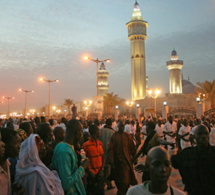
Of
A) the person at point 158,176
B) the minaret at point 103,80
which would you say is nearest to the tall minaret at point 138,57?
the minaret at point 103,80

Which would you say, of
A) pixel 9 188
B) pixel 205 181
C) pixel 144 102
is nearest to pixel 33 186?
pixel 9 188

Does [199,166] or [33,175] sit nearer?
[33,175]

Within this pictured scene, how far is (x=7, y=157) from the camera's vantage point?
8.55 feet

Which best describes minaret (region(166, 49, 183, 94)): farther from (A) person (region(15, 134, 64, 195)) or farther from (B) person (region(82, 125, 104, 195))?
(A) person (region(15, 134, 64, 195))

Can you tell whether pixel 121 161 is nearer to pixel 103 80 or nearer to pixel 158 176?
pixel 158 176

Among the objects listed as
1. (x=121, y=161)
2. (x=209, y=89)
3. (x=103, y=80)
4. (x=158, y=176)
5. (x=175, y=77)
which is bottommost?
(x=121, y=161)

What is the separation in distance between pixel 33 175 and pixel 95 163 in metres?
2.12

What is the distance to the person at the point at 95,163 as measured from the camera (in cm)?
427

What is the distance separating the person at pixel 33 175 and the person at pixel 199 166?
154 cm

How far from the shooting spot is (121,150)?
4.94m

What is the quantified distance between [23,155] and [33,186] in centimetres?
36

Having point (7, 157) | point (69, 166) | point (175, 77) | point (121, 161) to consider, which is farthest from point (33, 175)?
point (175, 77)

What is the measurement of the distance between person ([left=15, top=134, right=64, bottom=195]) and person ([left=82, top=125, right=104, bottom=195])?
66.6 inches

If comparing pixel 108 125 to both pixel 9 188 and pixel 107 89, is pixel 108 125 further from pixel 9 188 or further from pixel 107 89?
pixel 107 89
